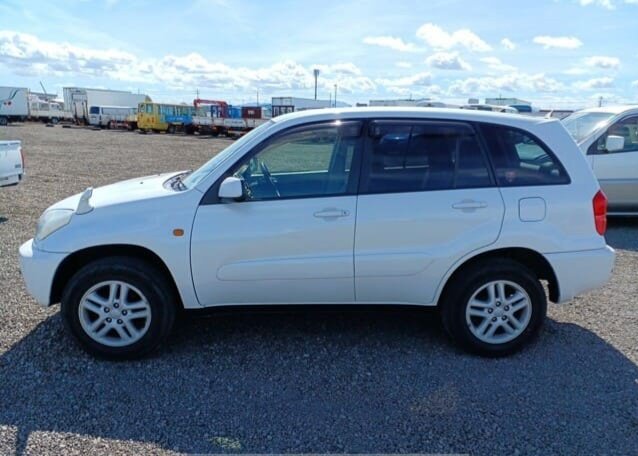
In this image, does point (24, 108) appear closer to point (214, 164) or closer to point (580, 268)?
point (214, 164)

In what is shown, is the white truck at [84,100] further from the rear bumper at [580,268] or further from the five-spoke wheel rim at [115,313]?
the rear bumper at [580,268]

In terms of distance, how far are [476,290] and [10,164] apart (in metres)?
7.52

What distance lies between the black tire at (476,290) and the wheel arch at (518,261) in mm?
25

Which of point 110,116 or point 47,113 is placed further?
point 47,113

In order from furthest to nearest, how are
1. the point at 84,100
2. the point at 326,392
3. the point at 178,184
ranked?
1. the point at 84,100
2. the point at 178,184
3. the point at 326,392

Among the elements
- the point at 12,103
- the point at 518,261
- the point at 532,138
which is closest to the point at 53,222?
the point at 518,261

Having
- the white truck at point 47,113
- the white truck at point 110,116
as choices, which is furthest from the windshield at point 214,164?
the white truck at point 47,113

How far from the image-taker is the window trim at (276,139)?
10.3 ft

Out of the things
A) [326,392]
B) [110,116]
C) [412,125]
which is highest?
[110,116]

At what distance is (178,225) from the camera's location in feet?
Result: 10.1

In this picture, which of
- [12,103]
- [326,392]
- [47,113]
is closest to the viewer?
[326,392]

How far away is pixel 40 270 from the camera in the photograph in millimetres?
3105

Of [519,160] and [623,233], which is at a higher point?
[519,160]

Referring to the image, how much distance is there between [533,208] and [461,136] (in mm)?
725
